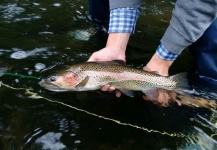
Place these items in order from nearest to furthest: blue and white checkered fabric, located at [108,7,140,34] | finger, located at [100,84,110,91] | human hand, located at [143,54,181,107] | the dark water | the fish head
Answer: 1. the dark water
2. the fish head
3. finger, located at [100,84,110,91]
4. human hand, located at [143,54,181,107]
5. blue and white checkered fabric, located at [108,7,140,34]

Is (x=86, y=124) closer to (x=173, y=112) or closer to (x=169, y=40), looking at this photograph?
(x=173, y=112)

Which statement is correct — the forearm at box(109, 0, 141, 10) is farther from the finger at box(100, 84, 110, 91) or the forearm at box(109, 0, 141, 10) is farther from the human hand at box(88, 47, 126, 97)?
the finger at box(100, 84, 110, 91)

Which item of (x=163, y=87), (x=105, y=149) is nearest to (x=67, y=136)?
(x=105, y=149)

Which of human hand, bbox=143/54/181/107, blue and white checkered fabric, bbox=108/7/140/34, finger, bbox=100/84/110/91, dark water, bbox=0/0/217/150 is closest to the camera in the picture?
dark water, bbox=0/0/217/150

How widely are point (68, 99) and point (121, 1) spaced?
92 centimetres

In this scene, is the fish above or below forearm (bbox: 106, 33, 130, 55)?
below

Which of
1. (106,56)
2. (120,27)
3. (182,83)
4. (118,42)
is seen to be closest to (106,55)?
(106,56)

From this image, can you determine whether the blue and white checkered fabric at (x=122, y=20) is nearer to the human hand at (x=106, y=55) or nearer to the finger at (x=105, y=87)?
the human hand at (x=106, y=55)

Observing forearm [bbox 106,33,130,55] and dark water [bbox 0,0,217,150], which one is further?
forearm [bbox 106,33,130,55]

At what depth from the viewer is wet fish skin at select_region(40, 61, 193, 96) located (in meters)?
2.28

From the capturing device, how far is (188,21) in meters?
2.20

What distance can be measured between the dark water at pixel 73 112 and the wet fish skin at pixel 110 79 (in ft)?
0.53

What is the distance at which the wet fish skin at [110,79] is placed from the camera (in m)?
2.28

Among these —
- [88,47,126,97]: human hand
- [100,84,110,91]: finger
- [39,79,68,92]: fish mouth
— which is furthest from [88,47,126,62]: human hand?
[39,79,68,92]: fish mouth
